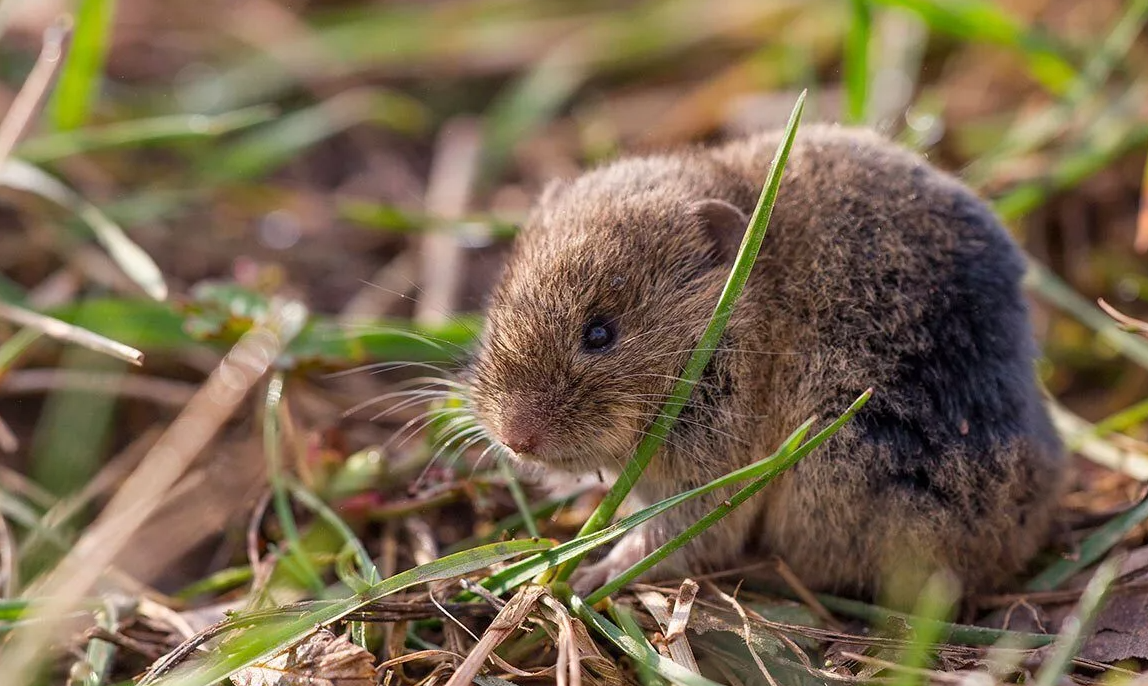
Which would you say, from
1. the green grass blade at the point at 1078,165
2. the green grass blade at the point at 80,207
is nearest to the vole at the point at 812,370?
the green grass blade at the point at 1078,165

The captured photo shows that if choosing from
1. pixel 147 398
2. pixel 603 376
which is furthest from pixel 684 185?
pixel 147 398

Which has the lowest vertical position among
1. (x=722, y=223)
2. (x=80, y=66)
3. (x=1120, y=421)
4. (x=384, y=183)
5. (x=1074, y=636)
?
(x=1074, y=636)

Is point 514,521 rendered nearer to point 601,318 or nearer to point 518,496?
point 518,496

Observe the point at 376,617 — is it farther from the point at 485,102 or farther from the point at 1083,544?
the point at 485,102

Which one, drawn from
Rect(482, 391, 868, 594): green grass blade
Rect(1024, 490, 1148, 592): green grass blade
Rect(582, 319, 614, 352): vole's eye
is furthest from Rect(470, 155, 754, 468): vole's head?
Rect(1024, 490, 1148, 592): green grass blade

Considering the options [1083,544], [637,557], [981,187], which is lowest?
[1083,544]

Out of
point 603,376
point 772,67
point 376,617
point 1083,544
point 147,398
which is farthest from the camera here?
point 772,67

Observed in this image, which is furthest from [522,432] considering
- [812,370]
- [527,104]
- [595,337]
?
[527,104]
